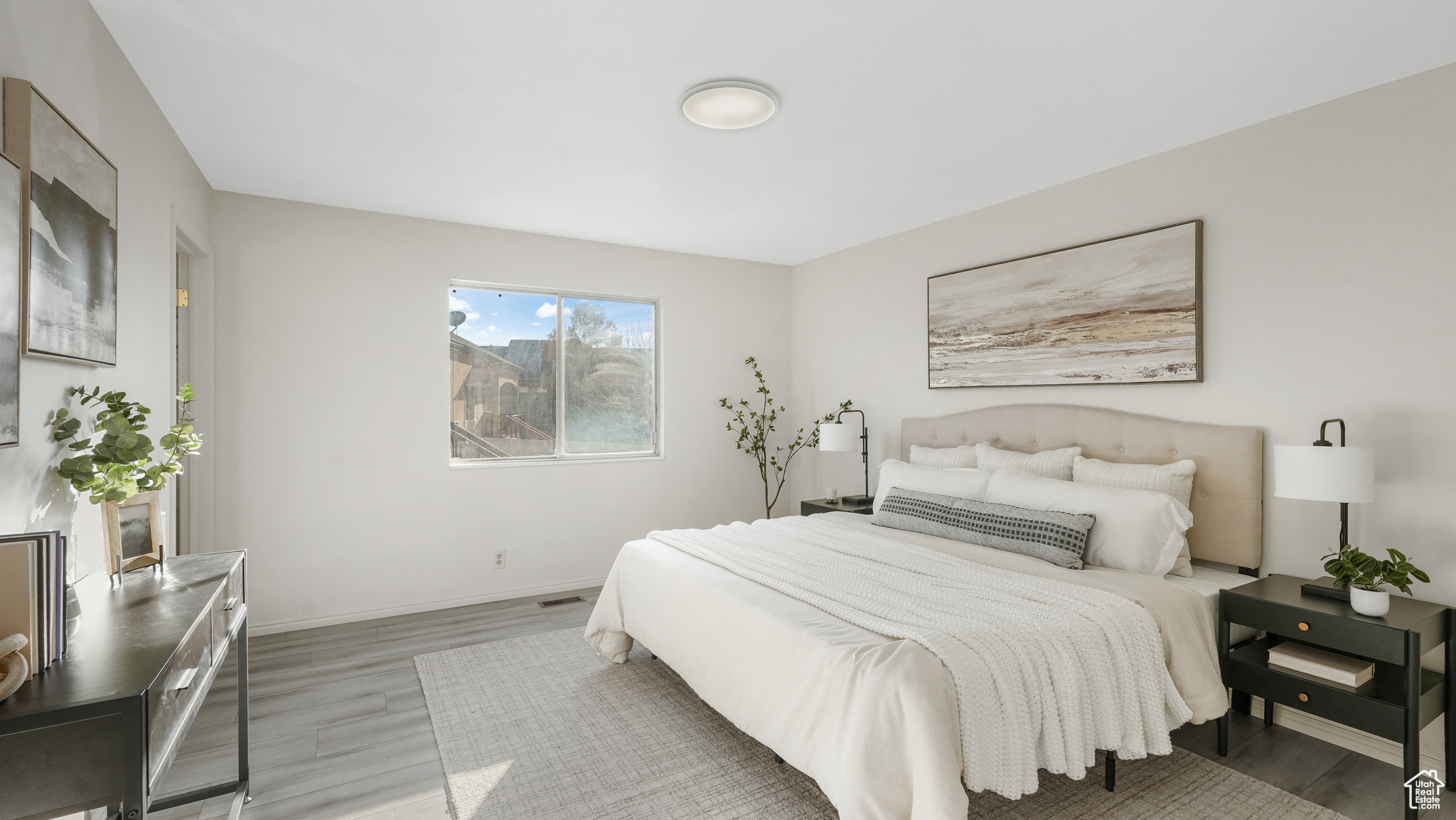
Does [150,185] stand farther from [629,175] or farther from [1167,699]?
[1167,699]

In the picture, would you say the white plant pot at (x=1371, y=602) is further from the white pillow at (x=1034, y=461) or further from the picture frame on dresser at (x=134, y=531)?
the picture frame on dresser at (x=134, y=531)

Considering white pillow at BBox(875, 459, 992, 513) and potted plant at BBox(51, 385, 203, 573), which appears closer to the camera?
potted plant at BBox(51, 385, 203, 573)

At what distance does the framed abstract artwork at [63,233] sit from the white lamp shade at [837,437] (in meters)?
3.65

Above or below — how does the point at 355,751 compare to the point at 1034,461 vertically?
below

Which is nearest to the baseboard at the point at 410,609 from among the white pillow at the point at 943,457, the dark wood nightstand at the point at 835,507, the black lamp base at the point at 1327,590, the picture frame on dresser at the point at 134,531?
the dark wood nightstand at the point at 835,507

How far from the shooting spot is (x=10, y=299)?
153 cm

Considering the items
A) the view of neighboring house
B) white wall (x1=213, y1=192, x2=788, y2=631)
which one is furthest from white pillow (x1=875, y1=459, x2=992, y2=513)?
the view of neighboring house

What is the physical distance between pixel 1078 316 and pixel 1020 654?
2211 mm

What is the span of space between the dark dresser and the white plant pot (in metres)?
3.25

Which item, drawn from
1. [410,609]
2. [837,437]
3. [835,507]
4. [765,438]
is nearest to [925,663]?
[835,507]

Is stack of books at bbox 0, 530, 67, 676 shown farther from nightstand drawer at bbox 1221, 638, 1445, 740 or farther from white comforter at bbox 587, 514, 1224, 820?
nightstand drawer at bbox 1221, 638, 1445, 740

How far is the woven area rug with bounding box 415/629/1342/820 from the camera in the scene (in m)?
2.16

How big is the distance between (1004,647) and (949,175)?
249cm

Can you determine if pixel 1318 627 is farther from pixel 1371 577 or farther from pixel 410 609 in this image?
pixel 410 609
